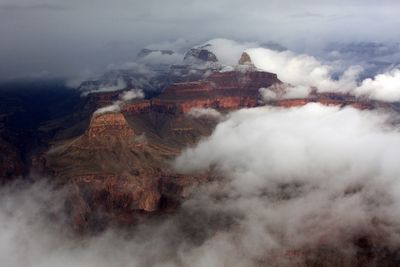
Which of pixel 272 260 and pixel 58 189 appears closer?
pixel 272 260

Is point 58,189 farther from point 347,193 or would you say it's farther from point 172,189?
point 347,193

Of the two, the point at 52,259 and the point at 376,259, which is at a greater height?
the point at 376,259

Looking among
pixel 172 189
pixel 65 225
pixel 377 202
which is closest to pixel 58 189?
pixel 65 225

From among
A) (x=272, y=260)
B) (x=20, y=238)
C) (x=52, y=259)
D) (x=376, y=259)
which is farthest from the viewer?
(x=20, y=238)

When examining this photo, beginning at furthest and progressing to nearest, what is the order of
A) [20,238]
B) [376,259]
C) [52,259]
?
1. [20,238]
2. [52,259]
3. [376,259]

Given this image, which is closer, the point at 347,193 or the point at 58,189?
the point at 347,193

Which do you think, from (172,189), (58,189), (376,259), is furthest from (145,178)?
(376,259)

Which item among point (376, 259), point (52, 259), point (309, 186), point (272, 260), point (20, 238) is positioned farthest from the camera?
point (309, 186)

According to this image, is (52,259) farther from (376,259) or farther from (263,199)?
(376,259)

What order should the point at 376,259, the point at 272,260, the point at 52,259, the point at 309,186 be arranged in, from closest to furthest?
the point at 376,259 → the point at 272,260 → the point at 52,259 → the point at 309,186
